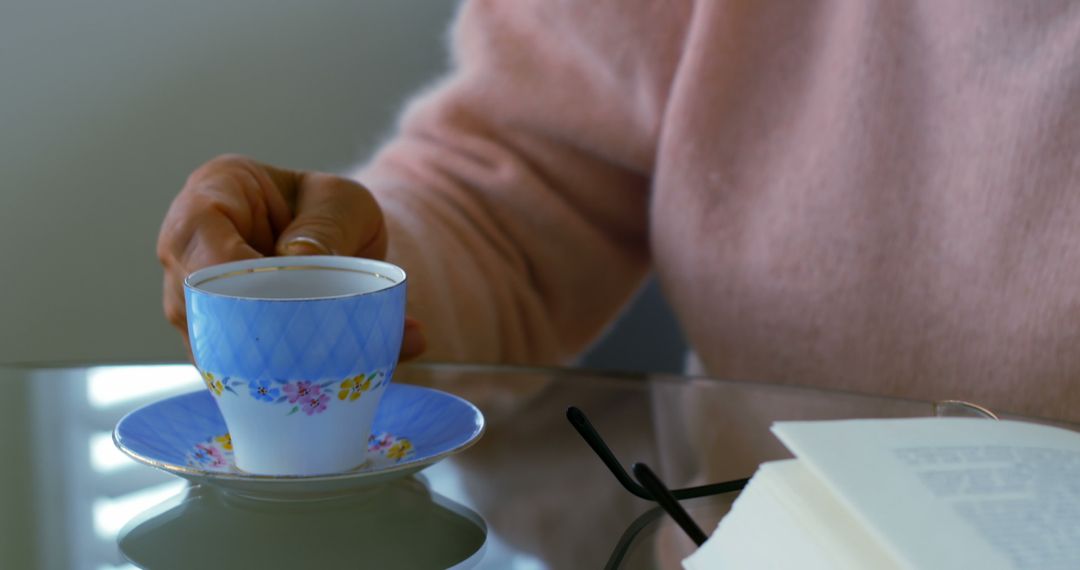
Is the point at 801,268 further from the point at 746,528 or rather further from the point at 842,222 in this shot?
the point at 746,528

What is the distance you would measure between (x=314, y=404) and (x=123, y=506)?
0.10m

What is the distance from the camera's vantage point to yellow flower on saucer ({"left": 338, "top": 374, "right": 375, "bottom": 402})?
0.41 meters

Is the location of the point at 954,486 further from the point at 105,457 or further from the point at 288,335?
the point at 105,457

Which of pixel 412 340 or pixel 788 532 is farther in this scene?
pixel 412 340

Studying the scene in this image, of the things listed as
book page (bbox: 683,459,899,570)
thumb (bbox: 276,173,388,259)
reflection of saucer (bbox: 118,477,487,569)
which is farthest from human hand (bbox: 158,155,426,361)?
book page (bbox: 683,459,899,570)

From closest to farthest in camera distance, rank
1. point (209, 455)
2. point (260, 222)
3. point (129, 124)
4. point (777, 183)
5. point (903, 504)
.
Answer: point (903, 504), point (209, 455), point (260, 222), point (777, 183), point (129, 124)

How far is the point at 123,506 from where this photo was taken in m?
0.44

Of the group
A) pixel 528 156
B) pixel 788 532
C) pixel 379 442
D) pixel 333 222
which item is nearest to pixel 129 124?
pixel 528 156

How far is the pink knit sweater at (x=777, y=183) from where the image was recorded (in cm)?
63

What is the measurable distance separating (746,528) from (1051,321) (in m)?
0.36

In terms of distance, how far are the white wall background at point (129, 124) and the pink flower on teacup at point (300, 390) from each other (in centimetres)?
62

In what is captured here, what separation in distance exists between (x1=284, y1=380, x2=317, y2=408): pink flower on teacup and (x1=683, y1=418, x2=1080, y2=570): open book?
0.48ft

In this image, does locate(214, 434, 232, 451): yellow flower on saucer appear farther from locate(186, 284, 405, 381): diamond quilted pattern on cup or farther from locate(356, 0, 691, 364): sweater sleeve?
locate(356, 0, 691, 364): sweater sleeve

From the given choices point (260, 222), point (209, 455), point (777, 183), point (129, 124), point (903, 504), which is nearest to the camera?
point (903, 504)
